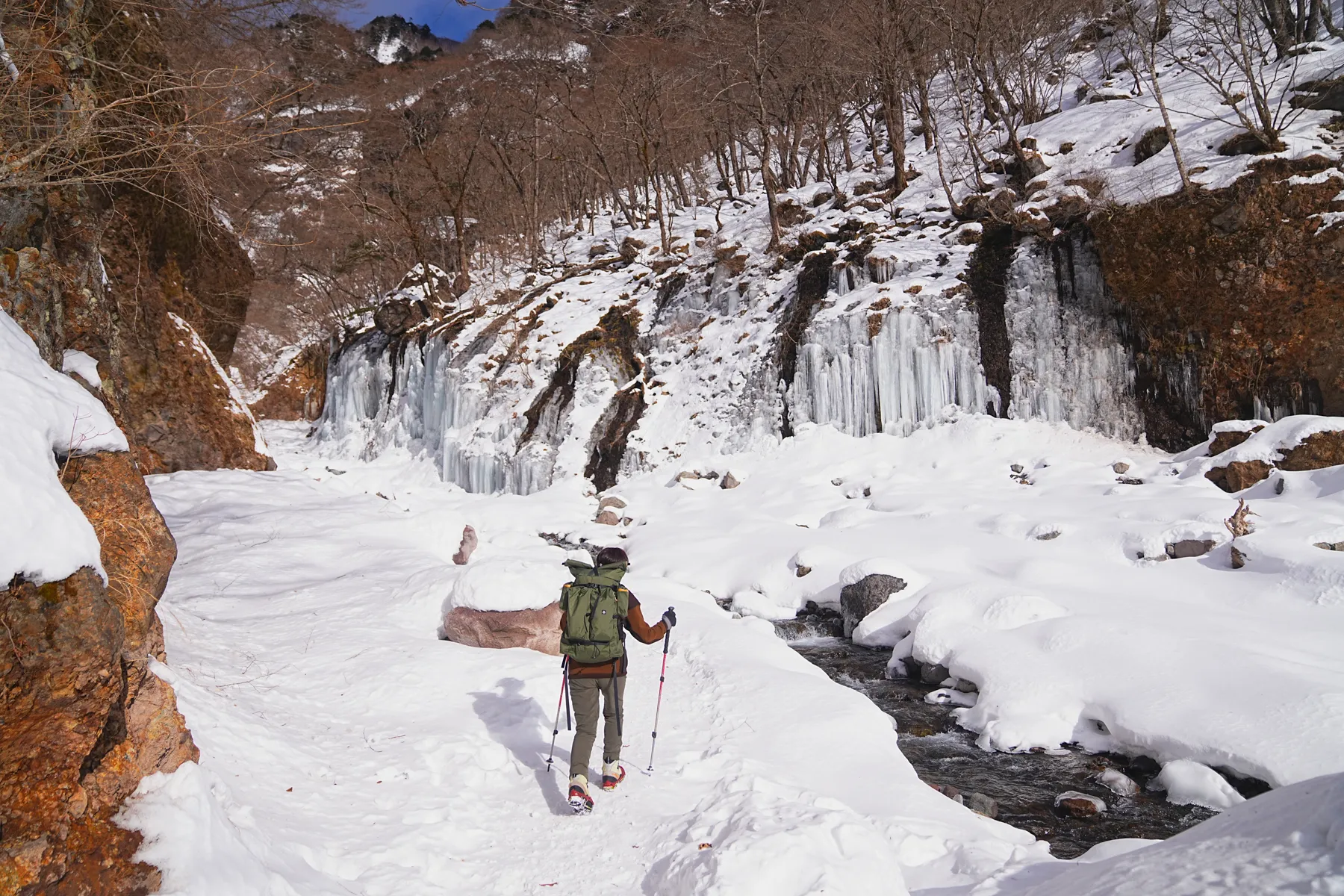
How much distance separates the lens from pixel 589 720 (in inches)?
163

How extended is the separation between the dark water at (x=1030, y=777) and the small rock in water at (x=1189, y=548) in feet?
11.3

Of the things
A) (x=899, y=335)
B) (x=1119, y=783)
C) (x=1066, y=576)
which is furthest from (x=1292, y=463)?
(x=899, y=335)

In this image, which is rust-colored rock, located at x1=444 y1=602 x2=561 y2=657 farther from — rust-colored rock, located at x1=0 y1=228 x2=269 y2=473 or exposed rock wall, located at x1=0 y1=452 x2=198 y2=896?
rust-colored rock, located at x1=0 y1=228 x2=269 y2=473

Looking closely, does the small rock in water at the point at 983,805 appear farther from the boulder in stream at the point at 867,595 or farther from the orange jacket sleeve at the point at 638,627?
the boulder in stream at the point at 867,595

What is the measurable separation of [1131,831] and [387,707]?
5.04 m

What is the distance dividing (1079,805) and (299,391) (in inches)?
1347

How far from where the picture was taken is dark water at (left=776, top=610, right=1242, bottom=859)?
4695 mm

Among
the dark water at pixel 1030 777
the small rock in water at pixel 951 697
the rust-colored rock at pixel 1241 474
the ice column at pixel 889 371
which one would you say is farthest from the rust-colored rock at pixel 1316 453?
the dark water at pixel 1030 777

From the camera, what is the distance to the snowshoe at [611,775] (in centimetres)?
423

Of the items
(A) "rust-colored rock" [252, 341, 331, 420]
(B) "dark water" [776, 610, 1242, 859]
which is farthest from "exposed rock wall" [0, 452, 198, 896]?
(A) "rust-colored rock" [252, 341, 331, 420]

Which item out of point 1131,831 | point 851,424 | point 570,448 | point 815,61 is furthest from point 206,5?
point 815,61

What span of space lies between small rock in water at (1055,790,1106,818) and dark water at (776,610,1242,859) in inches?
1.2

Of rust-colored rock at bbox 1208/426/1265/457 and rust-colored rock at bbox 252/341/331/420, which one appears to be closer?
rust-colored rock at bbox 1208/426/1265/457

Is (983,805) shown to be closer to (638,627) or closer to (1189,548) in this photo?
(638,627)
